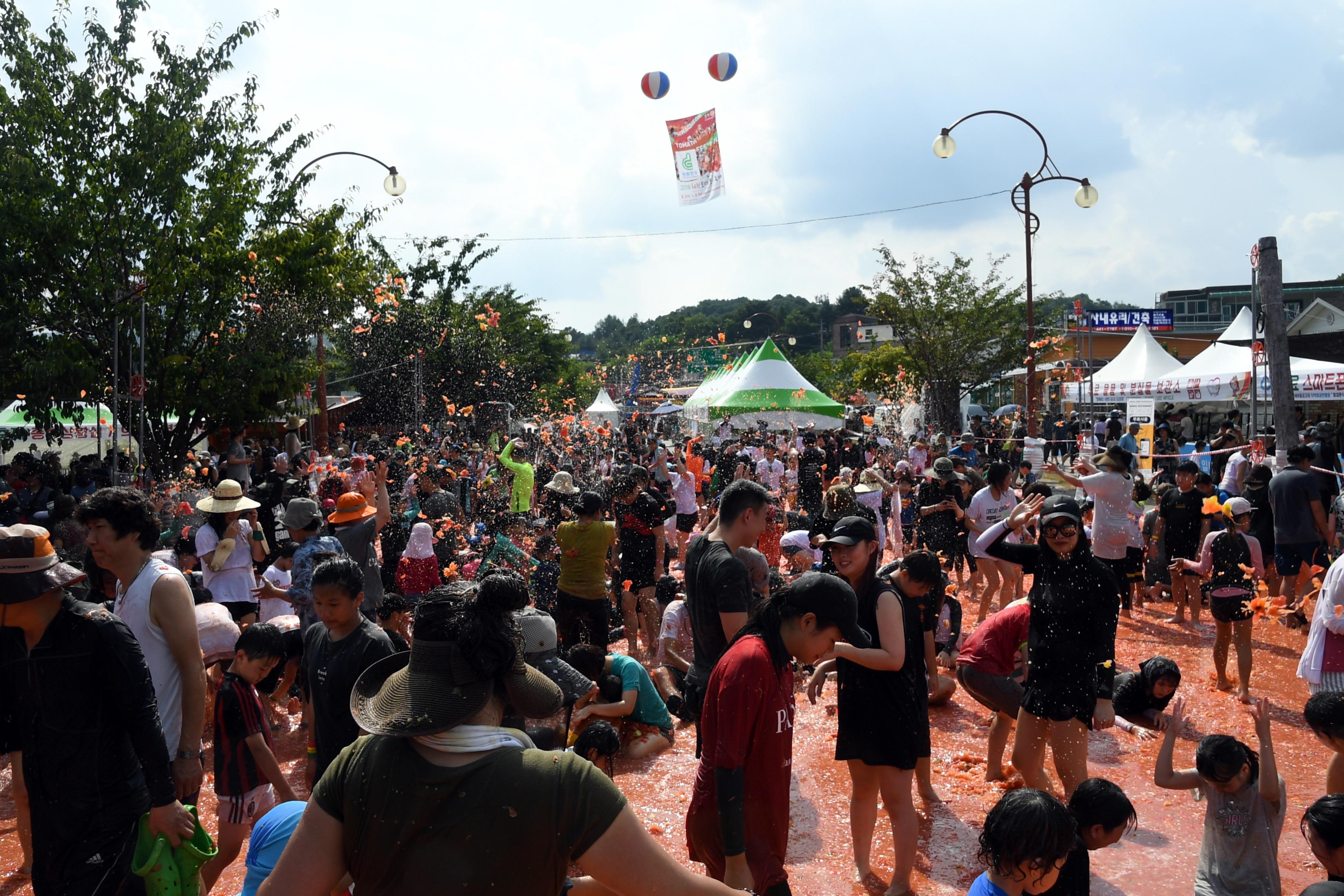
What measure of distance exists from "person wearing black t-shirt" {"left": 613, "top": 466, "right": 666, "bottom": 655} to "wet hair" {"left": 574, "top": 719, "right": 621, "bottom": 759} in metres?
3.30

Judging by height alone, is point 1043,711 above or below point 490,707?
below

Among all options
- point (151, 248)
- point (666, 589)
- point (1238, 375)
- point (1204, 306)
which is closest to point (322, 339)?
point (151, 248)

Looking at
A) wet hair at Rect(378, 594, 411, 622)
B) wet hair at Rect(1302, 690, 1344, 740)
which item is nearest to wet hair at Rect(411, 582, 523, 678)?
wet hair at Rect(1302, 690, 1344, 740)

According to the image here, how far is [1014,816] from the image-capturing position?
2646mm

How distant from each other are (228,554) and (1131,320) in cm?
5180

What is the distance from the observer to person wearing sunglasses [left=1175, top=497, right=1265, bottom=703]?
670 centimetres

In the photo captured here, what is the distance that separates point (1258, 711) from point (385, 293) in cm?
2071

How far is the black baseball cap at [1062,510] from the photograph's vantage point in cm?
430

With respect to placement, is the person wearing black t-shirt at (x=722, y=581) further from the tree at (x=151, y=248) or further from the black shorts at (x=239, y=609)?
the tree at (x=151, y=248)

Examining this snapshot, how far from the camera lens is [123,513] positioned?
11.1 ft

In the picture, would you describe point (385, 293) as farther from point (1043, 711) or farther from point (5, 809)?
point (1043, 711)

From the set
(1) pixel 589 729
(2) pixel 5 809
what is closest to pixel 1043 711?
(1) pixel 589 729

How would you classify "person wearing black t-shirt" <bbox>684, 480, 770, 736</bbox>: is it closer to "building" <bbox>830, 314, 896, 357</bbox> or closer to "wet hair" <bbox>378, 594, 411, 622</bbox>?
"wet hair" <bbox>378, 594, 411, 622</bbox>

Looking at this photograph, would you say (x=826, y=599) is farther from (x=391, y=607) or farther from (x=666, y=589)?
(x=666, y=589)
